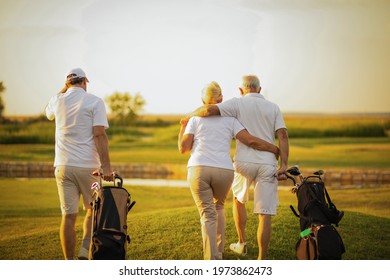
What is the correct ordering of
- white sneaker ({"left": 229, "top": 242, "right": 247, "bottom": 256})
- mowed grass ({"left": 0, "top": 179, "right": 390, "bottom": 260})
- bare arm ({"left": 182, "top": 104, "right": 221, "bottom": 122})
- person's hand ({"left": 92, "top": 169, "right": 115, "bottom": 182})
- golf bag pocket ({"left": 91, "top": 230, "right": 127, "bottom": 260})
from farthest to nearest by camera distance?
mowed grass ({"left": 0, "top": 179, "right": 390, "bottom": 260})
white sneaker ({"left": 229, "top": 242, "right": 247, "bottom": 256})
bare arm ({"left": 182, "top": 104, "right": 221, "bottom": 122})
person's hand ({"left": 92, "top": 169, "right": 115, "bottom": 182})
golf bag pocket ({"left": 91, "top": 230, "right": 127, "bottom": 260})

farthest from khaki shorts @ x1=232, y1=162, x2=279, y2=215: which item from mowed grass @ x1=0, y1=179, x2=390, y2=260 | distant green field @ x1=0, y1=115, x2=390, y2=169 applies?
distant green field @ x1=0, y1=115, x2=390, y2=169

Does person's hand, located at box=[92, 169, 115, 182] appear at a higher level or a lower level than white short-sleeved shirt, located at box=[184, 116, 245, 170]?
lower

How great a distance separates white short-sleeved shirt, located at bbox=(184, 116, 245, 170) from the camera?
204 inches

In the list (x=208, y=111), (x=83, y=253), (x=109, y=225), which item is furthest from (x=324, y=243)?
(x=83, y=253)

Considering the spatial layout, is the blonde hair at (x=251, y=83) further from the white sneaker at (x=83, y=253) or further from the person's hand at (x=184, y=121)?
the white sneaker at (x=83, y=253)

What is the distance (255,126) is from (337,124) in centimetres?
1410

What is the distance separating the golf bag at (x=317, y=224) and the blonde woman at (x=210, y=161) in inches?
21.9

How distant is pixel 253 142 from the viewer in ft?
17.6

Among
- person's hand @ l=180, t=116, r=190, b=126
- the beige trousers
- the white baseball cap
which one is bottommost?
the beige trousers

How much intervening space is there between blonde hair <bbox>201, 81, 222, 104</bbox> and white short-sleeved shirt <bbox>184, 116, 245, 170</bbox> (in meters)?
0.18

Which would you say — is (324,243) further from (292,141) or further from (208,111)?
(292,141)

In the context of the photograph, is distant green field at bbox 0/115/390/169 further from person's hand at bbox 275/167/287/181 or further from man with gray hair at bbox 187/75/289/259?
person's hand at bbox 275/167/287/181

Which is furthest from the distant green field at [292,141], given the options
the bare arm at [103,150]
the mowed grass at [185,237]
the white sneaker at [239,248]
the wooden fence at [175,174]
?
the bare arm at [103,150]
